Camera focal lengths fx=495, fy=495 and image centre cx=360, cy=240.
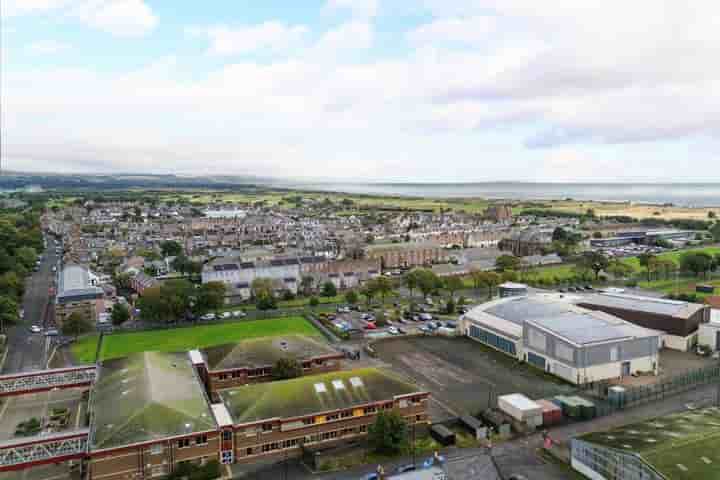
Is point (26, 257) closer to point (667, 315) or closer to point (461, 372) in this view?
point (461, 372)

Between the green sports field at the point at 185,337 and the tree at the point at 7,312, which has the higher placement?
the tree at the point at 7,312

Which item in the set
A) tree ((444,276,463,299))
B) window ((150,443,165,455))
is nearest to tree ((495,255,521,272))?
tree ((444,276,463,299))

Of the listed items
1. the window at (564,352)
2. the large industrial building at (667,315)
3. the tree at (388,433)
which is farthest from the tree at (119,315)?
the large industrial building at (667,315)

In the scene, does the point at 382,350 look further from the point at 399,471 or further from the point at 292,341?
the point at 399,471

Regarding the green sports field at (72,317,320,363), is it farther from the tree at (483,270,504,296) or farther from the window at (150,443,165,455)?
the tree at (483,270,504,296)

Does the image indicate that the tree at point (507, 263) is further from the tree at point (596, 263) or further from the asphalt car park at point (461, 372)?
the asphalt car park at point (461, 372)

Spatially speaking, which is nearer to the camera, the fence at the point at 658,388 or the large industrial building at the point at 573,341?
the fence at the point at 658,388
